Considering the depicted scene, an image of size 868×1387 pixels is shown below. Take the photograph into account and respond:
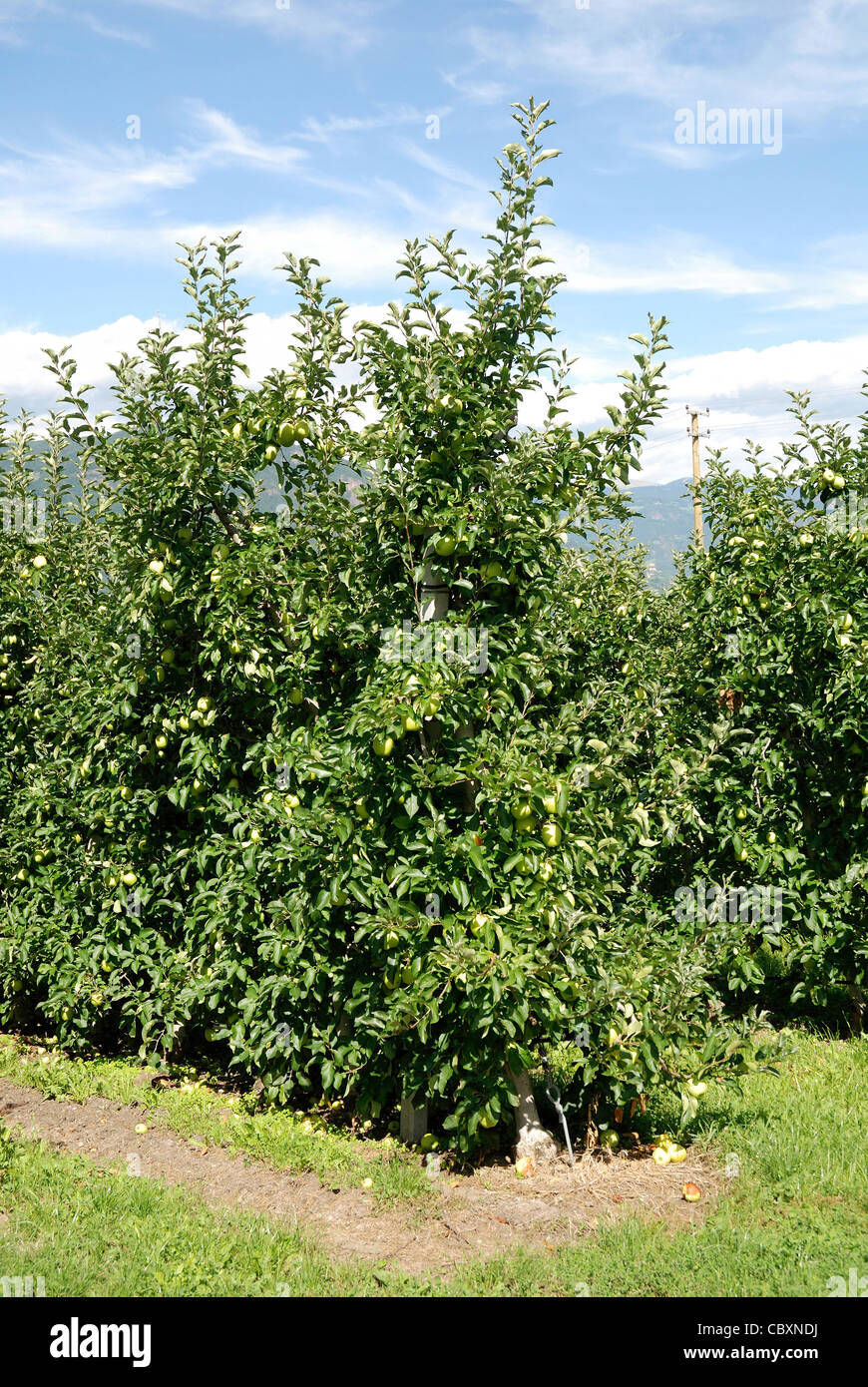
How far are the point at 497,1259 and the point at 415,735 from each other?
1.77 metres

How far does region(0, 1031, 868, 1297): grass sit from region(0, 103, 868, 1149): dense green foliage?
1.07 feet

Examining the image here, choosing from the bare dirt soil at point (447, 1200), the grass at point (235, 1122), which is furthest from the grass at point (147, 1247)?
the grass at point (235, 1122)

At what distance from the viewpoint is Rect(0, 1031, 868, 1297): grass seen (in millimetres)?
3072

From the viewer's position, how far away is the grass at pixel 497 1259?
10.1 ft

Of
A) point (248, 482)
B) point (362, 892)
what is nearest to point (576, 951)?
point (362, 892)

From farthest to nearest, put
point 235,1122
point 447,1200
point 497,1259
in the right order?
point 235,1122, point 447,1200, point 497,1259

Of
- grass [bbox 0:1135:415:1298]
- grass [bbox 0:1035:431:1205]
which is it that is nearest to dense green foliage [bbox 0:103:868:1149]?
grass [bbox 0:1035:431:1205]

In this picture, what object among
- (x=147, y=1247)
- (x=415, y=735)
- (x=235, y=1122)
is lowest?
(x=235, y=1122)

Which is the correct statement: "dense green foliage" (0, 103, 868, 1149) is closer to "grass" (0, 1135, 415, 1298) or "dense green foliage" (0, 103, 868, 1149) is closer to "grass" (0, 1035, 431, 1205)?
"grass" (0, 1035, 431, 1205)

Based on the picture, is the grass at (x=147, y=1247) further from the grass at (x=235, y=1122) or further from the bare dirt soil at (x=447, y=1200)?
the grass at (x=235, y=1122)

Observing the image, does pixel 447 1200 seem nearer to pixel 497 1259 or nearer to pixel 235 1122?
pixel 497 1259

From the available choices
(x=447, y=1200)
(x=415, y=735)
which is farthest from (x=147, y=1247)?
(x=415, y=735)

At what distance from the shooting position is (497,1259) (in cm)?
321

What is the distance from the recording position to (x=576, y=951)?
3.80 m
